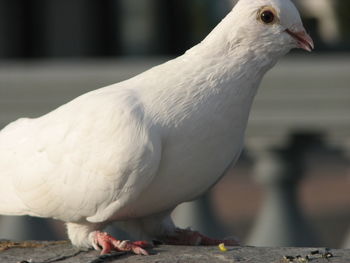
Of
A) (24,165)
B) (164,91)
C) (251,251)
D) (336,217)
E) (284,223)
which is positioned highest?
(164,91)

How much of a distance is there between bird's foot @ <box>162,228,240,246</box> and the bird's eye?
130 cm

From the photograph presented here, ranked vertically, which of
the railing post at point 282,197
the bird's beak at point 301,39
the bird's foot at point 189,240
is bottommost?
the railing post at point 282,197

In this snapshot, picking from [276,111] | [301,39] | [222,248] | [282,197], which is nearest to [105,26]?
[282,197]

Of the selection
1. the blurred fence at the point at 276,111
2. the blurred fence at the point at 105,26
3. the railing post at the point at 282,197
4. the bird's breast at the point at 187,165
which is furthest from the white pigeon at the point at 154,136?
the blurred fence at the point at 105,26

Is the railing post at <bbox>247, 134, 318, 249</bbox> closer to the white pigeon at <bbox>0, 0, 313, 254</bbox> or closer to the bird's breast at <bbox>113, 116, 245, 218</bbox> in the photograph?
the white pigeon at <bbox>0, 0, 313, 254</bbox>

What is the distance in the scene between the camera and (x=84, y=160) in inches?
217

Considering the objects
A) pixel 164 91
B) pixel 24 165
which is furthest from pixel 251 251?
pixel 24 165

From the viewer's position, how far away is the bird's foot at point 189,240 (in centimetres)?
604

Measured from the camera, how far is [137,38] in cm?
1650

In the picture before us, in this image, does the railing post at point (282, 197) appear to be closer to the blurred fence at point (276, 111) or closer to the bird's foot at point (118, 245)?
the blurred fence at point (276, 111)

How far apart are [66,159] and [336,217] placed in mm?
10322

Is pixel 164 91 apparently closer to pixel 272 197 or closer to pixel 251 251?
pixel 251 251

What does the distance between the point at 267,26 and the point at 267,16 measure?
53 millimetres

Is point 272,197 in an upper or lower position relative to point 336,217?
upper
